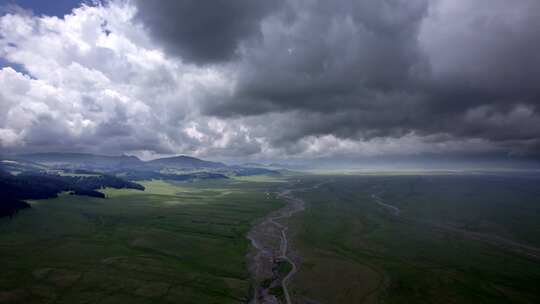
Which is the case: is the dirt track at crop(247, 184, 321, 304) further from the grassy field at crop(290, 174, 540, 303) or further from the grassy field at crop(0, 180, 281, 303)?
the grassy field at crop(290, 174, 540, 303)

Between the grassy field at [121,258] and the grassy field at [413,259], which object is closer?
the grassy field at [121,258]

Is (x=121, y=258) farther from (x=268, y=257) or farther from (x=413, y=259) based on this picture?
(x=413, y=259)

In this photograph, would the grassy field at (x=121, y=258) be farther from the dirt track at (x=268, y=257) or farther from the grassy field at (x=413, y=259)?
the grassy field at (x=413, y=259)

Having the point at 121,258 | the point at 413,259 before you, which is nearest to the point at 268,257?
the point at 121,258

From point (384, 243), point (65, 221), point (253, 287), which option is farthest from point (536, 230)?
point (65, 221)

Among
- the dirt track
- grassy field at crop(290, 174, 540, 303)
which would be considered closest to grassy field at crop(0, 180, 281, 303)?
the dirt track

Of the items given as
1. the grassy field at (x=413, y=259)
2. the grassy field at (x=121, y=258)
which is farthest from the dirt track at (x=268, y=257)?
the grassy field at (x=413, y=259)

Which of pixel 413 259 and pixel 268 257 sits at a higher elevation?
pixel 268 257

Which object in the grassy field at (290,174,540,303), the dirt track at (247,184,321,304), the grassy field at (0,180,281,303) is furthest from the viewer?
the dirt track at (247,184,321,304)

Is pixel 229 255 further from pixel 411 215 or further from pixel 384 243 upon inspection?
pixel 411 215

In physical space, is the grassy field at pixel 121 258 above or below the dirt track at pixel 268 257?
above
